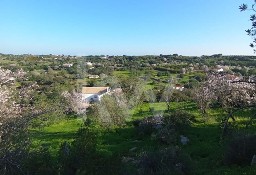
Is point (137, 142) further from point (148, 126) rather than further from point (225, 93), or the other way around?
point (225, 93)

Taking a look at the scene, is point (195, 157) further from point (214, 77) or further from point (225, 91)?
point (214, 77)

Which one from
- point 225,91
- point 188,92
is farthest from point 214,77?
point 188,92

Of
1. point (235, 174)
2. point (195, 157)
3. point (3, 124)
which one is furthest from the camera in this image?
point (195, 157)

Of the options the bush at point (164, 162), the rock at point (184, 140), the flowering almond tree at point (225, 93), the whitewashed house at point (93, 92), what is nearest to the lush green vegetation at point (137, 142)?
the bush at point (164, 162)

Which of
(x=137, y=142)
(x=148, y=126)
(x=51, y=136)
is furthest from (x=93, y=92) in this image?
(x=137, y=142)

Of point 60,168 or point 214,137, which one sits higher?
point 60,168

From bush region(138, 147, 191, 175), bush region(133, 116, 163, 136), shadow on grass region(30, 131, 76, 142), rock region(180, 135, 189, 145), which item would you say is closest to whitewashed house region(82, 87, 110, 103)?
shadow on grass region(30, 131, 76, 142)

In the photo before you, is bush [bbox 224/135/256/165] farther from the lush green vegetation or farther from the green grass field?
the green grass field
